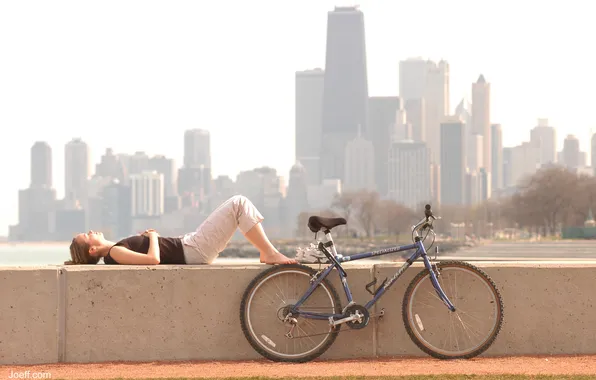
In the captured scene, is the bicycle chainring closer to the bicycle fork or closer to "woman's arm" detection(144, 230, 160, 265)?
the bicycle fork

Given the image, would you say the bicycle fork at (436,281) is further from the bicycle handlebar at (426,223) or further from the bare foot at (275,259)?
the bare foot at (275,259)

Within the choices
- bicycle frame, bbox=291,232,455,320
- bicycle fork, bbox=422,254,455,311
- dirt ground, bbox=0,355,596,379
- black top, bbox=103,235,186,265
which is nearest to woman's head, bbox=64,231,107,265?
black top, bbox=103,235,186,265

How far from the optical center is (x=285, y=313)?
401 inches

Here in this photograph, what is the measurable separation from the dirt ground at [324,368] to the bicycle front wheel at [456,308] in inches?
9.9

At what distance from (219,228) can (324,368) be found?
1782 millimetres

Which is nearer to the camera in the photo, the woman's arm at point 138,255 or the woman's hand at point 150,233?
the woman's arm at point 138,255

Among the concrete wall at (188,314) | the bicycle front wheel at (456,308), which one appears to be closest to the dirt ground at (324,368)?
the concrete wall at (188,314)

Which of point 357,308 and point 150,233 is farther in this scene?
point 150,233

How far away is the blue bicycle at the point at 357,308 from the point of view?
10141 millimetres

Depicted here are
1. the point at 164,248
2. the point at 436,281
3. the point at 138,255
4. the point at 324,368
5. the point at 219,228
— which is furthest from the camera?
the point at 164,248

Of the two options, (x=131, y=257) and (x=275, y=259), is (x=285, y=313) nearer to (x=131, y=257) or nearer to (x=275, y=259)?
(x=275, y=259)

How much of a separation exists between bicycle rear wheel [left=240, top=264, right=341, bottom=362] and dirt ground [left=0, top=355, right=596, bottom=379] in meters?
0.16

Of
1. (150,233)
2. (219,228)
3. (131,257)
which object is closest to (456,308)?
(219,228)

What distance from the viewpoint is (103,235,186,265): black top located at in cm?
1061
